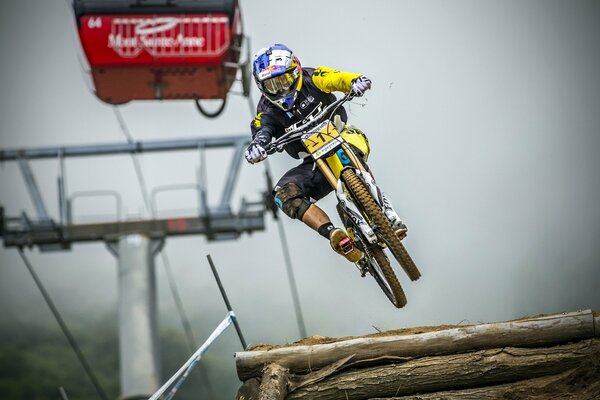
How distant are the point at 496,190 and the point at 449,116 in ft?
10.4

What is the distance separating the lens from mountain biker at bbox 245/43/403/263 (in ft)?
50.2

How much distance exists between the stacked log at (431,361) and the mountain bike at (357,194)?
71.0 inches

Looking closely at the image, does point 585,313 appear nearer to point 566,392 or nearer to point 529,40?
point 566,392

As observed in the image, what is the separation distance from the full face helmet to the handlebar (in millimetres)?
320

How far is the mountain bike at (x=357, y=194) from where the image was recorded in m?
15.3

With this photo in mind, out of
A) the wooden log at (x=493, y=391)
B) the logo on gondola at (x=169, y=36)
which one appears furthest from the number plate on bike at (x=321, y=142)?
the logo on gondola at (x=169, y=36)

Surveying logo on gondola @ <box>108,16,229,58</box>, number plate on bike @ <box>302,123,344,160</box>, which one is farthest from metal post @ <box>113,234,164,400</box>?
number plate on bike @ <box>302,123,344,160</box>

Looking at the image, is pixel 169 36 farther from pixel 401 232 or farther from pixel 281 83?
pixel 401 232

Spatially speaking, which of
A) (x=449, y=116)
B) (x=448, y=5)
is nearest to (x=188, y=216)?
(x=449, y=116)

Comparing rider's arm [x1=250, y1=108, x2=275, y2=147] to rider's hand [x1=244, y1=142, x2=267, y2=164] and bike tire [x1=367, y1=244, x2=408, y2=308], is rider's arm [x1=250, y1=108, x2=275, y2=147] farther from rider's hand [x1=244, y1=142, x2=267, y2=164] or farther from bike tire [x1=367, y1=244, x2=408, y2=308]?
bike tire [x1=367, y1=244, x2=408, y2=308]

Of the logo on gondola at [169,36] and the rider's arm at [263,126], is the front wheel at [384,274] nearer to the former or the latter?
the rider's arm at [263,126]

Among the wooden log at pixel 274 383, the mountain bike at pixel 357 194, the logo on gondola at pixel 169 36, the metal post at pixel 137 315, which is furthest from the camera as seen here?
the metal post at pixel 137 315

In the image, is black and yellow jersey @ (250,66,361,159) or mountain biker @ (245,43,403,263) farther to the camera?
black and yellow jersey @ (250,66,361,159)

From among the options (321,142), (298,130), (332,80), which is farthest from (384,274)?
(332,80)
